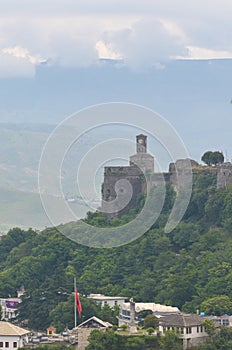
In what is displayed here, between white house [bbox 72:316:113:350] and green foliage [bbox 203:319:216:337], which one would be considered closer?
white house [bbox 72:316:113:350]

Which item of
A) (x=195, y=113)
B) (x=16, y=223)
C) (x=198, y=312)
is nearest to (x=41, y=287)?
(x=198, y=312)

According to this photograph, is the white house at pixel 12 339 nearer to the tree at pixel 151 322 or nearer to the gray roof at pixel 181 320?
the tree at pixel 151 322

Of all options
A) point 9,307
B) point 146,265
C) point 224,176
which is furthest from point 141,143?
point 9,307

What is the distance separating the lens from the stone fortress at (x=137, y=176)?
283 feet

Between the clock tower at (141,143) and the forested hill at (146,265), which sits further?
the clock tower at (141,143)

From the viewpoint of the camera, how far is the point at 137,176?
86.7 metres

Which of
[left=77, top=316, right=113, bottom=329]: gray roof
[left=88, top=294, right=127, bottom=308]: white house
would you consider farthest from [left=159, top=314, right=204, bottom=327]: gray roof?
[left=88, top=294, right=127, bottom=308]: white house

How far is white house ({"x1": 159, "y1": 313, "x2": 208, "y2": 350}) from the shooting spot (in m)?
64.2

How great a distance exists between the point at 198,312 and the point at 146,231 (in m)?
14.6

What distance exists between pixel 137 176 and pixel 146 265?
26.5ft

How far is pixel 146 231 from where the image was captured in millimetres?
83000

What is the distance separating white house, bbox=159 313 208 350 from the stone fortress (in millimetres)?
21275

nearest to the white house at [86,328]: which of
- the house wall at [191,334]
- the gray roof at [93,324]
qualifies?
the gray roof at [93,324]

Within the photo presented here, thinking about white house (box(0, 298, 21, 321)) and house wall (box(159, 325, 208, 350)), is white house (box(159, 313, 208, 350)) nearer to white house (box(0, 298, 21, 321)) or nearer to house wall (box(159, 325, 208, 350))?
house wall (box(159, 325, 208, 350))
